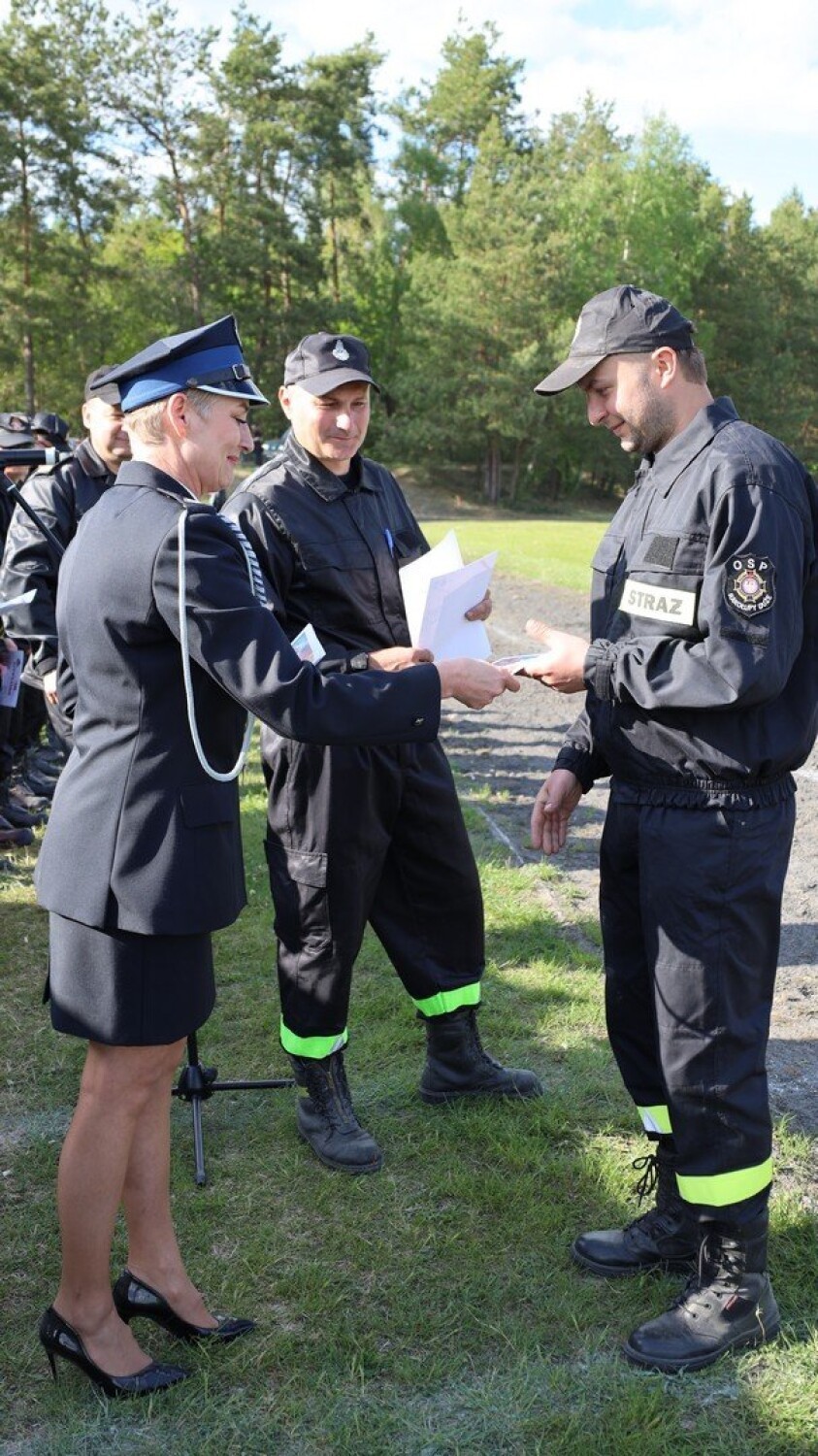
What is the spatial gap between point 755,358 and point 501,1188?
197 feet

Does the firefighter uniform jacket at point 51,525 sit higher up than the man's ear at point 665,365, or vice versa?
the man's ear at point 665,365

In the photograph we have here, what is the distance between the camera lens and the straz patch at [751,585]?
8.77 feet

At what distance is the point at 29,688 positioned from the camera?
855 centimetres

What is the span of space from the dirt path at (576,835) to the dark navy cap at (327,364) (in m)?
2.74

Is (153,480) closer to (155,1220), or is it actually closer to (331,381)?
(331,381)

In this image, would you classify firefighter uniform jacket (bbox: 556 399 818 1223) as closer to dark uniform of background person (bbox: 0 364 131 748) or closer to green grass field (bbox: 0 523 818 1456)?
green grass field (bbox: 0 523 818 1456)

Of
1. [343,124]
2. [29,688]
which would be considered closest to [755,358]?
[343,124]

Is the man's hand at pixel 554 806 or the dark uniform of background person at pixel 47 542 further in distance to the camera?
the dark uniform of background person at pixel 47 542

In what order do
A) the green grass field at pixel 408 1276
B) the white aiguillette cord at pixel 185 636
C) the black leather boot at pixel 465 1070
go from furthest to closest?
the black leather boot at pixel 465 1070, the green grass field at pixel 408 1276, the white aiguillette cord at pixel 185 636

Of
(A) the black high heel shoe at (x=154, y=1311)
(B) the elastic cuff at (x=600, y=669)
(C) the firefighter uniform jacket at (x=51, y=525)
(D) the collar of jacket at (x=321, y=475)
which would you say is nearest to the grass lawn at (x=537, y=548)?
(C) the firefighter uniform jacket at (x=51, y=525)

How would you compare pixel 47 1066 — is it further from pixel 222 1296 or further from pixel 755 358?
pixel 755 358

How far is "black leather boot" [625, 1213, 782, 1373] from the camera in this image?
9.68ft

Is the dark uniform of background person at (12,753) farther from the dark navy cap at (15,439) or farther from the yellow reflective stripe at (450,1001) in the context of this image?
the yellow reflective stripe at (450,1001)

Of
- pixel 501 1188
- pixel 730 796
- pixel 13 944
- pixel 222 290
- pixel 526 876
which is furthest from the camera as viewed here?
pixel 222 290
